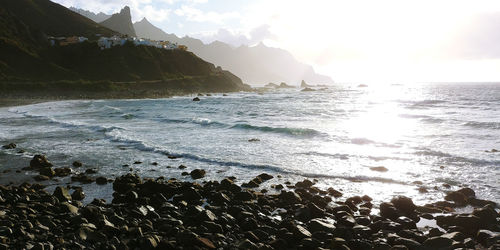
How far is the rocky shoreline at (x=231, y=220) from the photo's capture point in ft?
24.2

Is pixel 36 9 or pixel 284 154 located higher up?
pixel 36 9

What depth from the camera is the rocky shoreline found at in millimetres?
7391

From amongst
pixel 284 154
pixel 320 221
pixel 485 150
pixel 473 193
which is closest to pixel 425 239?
pixel 320 221

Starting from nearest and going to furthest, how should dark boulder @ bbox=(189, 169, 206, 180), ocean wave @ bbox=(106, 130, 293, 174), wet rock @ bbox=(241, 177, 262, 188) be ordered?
wet rock @ bbox=(241, 177, 262, 188), dark boulder @ bbox=(189, 169, 206, 180), ocean wave @ bbox=(106, 130, 293, 174)

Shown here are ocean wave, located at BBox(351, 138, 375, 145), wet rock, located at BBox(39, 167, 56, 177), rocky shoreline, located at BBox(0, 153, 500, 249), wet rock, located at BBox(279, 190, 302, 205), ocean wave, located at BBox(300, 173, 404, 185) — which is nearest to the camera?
rocky shoreline, located at BBox(0, 153, 500, 249)

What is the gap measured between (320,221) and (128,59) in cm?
11533

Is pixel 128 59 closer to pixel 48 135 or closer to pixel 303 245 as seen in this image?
pixel 48 135

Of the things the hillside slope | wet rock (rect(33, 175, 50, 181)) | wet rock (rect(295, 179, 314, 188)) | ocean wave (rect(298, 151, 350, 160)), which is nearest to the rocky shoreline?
wet rock (rect(295, 179, 314, 188))

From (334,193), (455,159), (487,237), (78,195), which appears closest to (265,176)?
(334,193)

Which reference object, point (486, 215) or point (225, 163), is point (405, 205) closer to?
point (486, 215)

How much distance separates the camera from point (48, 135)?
2389 centimetres

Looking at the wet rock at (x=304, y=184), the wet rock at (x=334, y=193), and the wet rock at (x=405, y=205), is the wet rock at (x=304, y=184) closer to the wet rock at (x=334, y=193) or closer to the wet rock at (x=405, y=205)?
the wet rock at (x=334, y=193)

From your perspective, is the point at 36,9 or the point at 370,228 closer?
the point at 370,228

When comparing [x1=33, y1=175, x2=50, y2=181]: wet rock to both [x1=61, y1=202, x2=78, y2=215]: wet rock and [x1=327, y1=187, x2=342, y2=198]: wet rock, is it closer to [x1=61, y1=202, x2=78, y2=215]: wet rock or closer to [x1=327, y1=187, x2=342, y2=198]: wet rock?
[x1=61, y1=202, x2=78, y2=215]: wet rock
